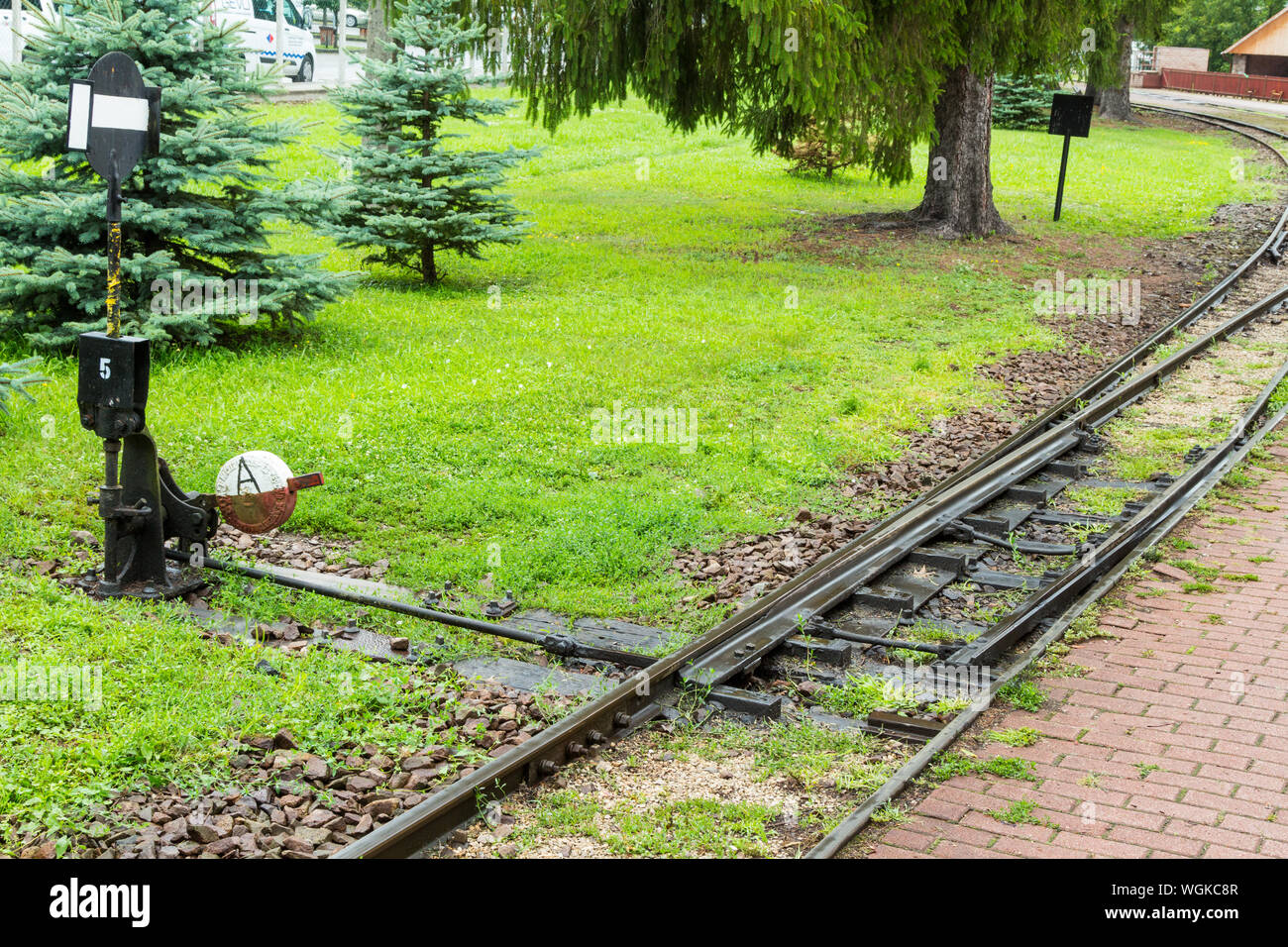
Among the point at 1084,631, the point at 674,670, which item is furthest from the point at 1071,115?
the point at 674,670

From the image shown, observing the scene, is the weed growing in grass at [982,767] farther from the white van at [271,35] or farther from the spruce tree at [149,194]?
the white van at [271,35]

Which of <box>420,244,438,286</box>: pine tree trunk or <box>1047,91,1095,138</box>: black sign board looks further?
<box>1047,91,1095,138</box>: black sign board

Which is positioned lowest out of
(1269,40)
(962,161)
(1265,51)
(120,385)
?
(120,385)

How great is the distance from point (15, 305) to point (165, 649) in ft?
20.6

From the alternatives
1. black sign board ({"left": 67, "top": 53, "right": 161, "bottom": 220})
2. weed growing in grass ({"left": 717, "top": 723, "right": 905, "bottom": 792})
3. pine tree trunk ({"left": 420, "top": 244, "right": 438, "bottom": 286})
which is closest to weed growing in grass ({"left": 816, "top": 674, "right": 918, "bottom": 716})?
weed growing in grass ({"left": 717, "top": 723, "right": 905, "bottom": 792})

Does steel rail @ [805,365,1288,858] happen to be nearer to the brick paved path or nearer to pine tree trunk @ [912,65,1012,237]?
the brick paved path

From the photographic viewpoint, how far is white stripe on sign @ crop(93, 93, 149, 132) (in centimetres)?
695

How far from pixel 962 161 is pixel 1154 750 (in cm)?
1639

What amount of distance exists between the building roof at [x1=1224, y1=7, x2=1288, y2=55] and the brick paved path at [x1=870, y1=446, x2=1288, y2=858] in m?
73.1

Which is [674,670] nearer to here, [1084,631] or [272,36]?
[1084,631]

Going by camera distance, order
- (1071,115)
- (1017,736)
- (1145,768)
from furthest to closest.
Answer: (1071,115) < (1017,736) < (1145,768)

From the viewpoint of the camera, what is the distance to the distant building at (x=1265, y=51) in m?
70.3

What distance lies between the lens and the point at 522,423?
10.9m

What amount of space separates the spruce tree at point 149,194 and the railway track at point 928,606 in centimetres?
578
